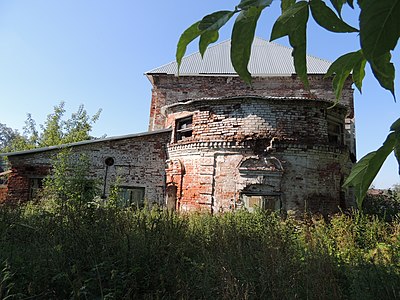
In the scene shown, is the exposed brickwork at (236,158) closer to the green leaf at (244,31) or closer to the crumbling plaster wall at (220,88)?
the crumbling plaster wall at (220,88)

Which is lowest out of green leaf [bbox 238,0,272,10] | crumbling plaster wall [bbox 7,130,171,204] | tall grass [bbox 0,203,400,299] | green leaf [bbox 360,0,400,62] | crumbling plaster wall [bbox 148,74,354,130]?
tall grass [bbox 0,203,400,299]

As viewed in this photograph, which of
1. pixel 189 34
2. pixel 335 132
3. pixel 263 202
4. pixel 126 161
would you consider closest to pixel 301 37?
pixel 189 34

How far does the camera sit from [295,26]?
2.16ft

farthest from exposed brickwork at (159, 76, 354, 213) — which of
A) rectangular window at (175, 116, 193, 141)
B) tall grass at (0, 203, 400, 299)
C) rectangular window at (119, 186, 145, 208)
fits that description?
tall grass at (0, 203, 400, 299)

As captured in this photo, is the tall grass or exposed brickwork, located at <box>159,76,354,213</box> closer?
the tall grass

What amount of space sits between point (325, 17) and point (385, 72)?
17 cm

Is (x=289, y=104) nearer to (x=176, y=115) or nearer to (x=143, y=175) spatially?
(x=176, y=115)

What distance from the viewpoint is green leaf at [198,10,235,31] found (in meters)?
0.63

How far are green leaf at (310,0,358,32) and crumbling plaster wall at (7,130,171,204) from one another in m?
11.6

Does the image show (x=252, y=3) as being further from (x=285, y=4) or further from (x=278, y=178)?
(x=278, y=178)

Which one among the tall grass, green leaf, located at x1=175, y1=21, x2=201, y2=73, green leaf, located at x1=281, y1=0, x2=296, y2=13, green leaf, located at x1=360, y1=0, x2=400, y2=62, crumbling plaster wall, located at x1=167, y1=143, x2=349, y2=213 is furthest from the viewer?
crumbling plaster wall, located at x1=167, y1=143, x2=349, y2=213

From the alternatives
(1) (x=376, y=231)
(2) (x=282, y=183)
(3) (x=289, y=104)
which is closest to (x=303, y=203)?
(2) (x=282, y=183)

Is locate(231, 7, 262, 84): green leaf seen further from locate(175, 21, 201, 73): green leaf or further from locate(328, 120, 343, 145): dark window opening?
locate(328, 120, 343, 145): dark window opening

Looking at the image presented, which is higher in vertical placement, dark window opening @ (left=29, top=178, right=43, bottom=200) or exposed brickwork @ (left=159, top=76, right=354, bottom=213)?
exposed brickwork @ (left=159, top=76, right=354, bottom=213)
